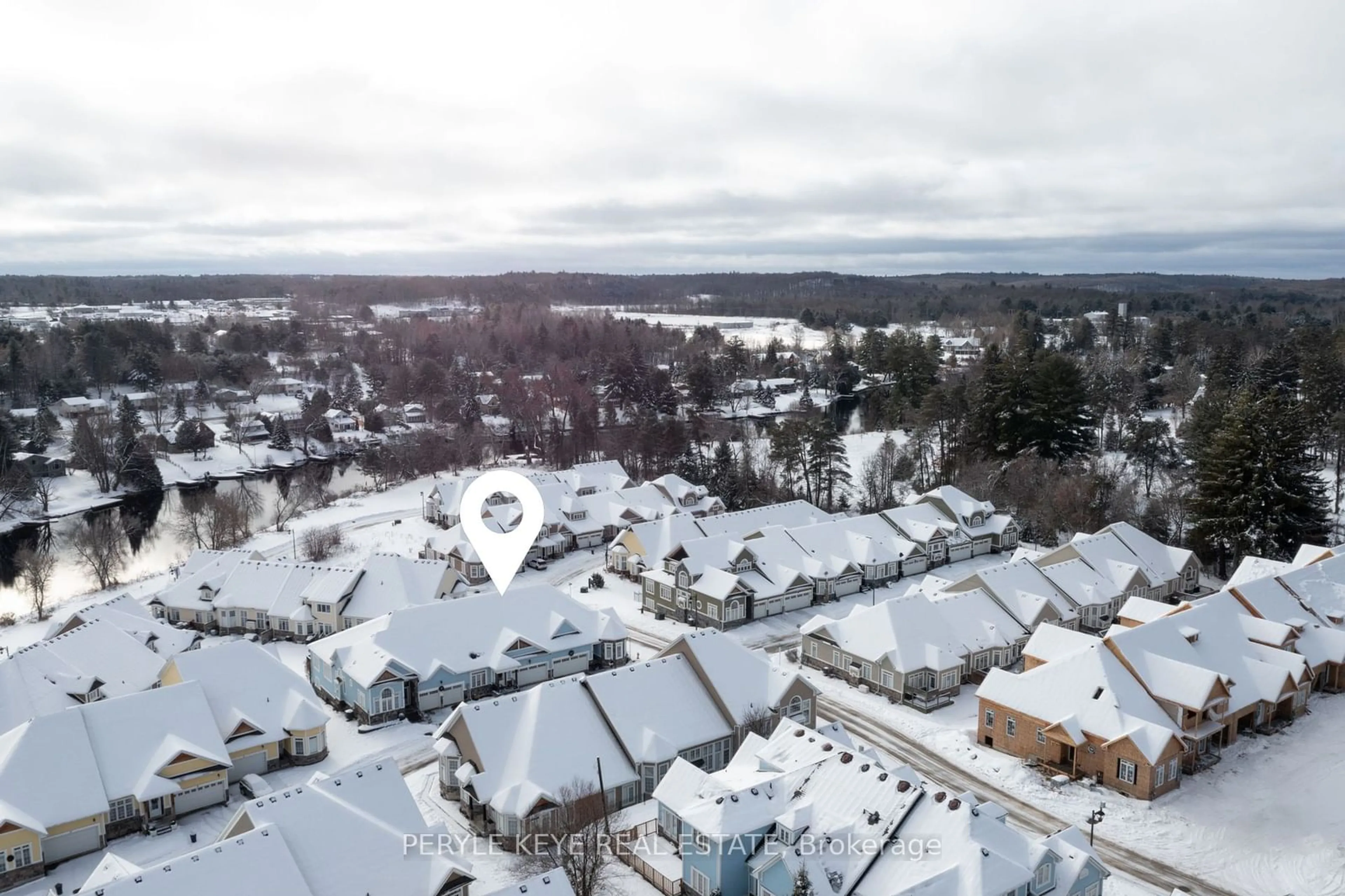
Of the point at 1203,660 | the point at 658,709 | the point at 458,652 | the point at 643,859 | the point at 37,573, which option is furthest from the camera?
the point at 37,573

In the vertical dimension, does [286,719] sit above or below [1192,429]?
below

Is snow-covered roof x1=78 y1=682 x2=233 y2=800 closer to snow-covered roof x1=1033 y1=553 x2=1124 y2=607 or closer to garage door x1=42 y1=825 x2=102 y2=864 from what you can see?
garage door x1=42 y1=825 x2=102 y2=864

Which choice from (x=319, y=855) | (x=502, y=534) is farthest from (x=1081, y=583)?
(x=319, y=855)

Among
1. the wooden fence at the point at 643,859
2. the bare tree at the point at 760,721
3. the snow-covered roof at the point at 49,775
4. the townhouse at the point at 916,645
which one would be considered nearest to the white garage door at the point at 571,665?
the townhouse at the point at 916,645

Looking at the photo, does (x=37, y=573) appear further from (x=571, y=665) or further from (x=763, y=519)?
(x=763, y=519)

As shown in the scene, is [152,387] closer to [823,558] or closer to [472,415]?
[472,415]

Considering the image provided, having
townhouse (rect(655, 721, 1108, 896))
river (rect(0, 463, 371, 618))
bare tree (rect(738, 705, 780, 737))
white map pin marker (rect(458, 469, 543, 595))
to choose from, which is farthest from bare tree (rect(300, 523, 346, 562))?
townhouse (rect(655, 721, 1108, 896))

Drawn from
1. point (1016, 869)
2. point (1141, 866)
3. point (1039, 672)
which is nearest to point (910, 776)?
point (1016, 869)

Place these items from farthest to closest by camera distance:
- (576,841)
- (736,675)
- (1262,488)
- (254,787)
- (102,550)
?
(102,550), (1262,488), (736,675), (254,787), (576,841)
